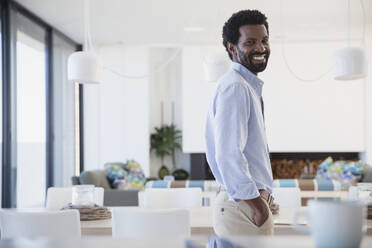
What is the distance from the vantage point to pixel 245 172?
5.70 ft

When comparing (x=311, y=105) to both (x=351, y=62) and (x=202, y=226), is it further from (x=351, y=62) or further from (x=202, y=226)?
(x=202, y=226)

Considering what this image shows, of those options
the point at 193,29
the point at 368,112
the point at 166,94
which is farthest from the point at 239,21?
the point at 166,94

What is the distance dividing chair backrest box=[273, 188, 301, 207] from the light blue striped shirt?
1.78 meters

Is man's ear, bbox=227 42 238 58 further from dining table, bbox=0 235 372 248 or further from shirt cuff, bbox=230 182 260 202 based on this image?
dining table, bbox=0 235 372 248

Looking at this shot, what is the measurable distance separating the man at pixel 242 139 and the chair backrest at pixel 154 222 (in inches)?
16.3

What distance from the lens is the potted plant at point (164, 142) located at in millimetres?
9883

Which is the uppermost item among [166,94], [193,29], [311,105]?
[193,29]

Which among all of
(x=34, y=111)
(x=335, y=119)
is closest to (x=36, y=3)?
(x=34, y=111)

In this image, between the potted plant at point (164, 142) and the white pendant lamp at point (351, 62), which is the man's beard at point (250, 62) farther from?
the potted plant at point (164, 142)

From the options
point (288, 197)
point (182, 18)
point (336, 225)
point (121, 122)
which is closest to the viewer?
point (336, 225)

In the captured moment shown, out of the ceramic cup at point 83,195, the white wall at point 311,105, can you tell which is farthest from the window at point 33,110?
the ceramic cup at point 83,195

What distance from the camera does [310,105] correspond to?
8.77 meters

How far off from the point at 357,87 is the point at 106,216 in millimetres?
6567

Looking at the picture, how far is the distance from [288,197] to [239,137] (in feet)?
6.36
